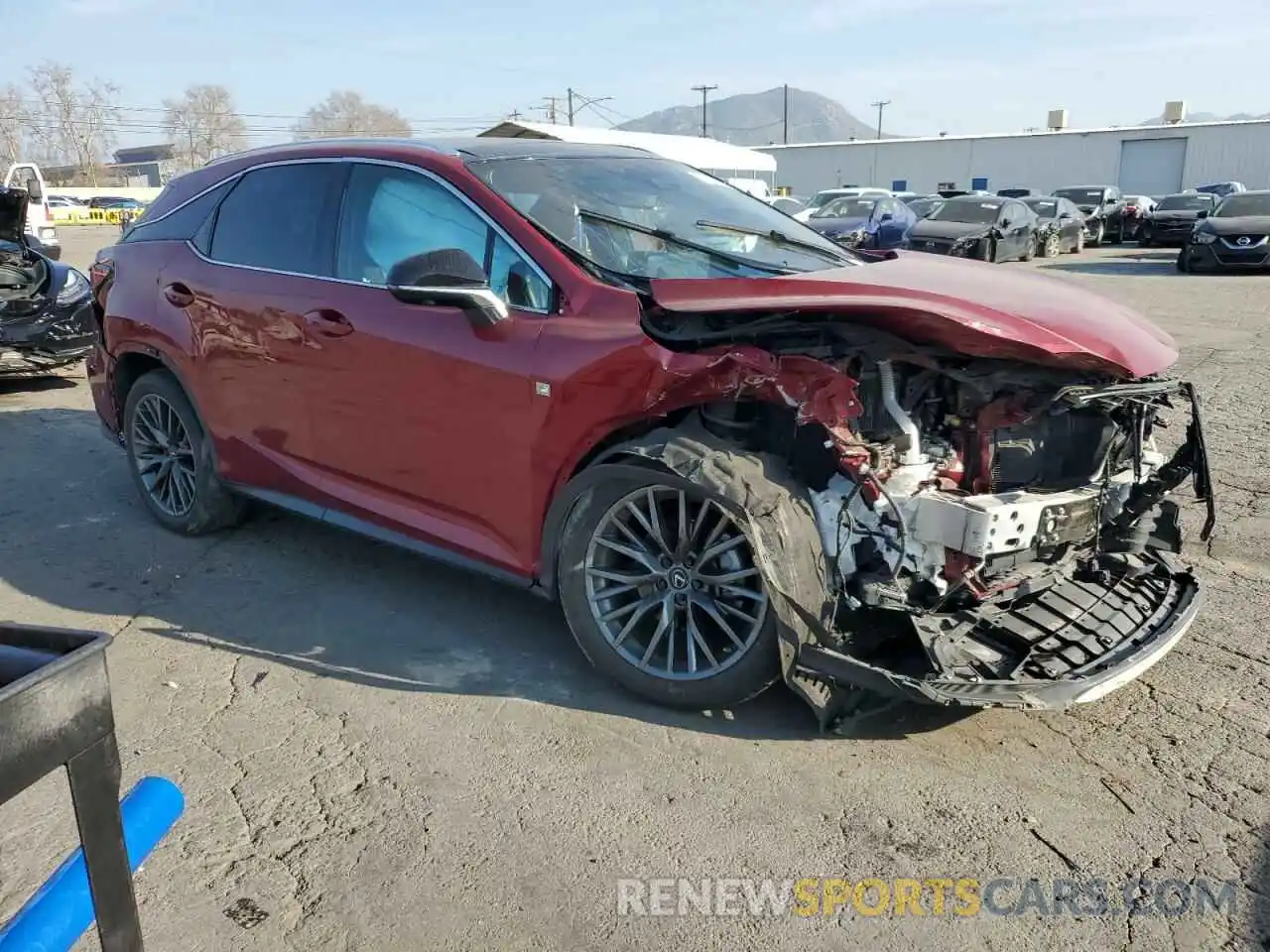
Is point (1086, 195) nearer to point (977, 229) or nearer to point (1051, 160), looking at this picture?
point (977, 229)

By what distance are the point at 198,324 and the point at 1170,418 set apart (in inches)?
252

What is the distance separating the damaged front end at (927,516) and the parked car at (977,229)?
54.1ft

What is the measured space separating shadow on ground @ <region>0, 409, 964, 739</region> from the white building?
4620 cm

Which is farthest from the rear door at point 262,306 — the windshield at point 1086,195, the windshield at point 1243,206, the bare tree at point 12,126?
the bare tree at point 12,126

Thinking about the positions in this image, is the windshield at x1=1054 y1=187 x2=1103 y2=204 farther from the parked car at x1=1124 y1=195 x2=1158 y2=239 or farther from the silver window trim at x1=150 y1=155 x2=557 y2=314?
the silver window trim at x1=150 y1=155 x2=557 y2=314

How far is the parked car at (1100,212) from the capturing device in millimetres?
28453

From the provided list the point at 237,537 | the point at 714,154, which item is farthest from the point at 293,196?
the point at 714,154

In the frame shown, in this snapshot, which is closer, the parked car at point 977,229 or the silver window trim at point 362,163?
the silver window trim at point 362,163

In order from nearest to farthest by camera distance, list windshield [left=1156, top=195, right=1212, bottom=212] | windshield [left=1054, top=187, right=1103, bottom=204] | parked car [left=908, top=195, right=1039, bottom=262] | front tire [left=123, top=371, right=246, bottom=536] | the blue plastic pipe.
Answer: the blue plastic pipe → front tire [left=123, top=371, right=246, bottom=536] → parked car [left=908, top=195, right=1039, bottom=262] → windshield [left=1156, top=195, right=1212, bottom=212] → windshield [left=1054, top=187, right=1103, bottom=204]

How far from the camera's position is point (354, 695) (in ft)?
11.7

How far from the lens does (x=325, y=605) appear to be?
429 centimetres

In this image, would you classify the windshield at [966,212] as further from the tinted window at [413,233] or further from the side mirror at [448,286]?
the side mirror at [448,286]

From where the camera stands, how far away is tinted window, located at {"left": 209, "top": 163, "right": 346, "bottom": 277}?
4.23 meters

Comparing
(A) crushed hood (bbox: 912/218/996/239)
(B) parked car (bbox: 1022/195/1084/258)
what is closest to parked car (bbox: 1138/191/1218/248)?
(B) parked car (bbox: 1022/195/1084/258)
